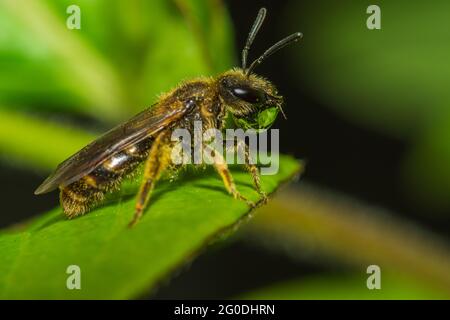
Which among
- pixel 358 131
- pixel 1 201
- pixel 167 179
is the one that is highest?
pixel 358 131

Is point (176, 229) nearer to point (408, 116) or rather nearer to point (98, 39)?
point (98, 39)

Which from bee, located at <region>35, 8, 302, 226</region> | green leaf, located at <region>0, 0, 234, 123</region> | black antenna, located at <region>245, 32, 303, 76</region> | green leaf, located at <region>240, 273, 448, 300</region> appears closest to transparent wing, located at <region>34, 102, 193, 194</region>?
bee, located at <region>35, 8, 302, 226</region>

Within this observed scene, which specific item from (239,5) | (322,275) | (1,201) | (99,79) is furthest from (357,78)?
(1,201)

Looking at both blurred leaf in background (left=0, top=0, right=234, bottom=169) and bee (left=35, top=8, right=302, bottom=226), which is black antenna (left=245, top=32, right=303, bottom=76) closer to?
bee (left=35, top=8, right=302, bottom=226)

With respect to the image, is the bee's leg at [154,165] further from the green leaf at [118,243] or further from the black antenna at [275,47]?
the black antenna at [275,47]

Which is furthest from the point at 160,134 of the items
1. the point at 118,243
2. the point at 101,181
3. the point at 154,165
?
the point at 118,243

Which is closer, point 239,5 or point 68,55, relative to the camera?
point 68,55

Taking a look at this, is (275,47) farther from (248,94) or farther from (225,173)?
(225,173)
